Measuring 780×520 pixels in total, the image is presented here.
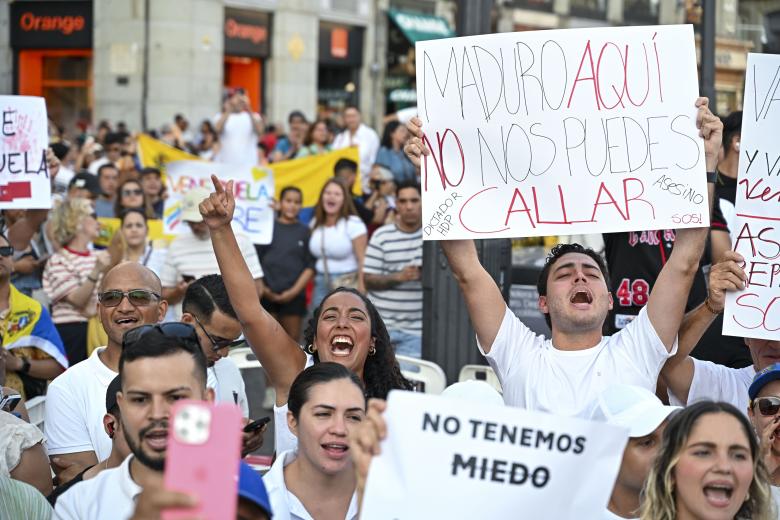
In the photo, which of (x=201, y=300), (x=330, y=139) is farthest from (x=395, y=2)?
(x=201, y=300)

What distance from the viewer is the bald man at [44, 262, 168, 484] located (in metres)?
5.31

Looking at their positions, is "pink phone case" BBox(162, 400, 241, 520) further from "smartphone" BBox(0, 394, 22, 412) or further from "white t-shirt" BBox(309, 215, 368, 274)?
"white t-shirt" BBox(309, 215, 368, 274)

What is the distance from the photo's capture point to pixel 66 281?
8852 millimetres

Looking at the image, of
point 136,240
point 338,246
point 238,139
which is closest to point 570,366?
point 136,240

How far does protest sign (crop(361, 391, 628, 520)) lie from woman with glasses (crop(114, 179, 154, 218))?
7.53 meters

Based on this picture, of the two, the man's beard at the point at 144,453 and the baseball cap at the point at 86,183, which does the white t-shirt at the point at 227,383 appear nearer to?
the man's beard at the point at 144,453

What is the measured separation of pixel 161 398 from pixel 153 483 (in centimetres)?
25

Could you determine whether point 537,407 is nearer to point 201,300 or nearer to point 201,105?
point 201,300

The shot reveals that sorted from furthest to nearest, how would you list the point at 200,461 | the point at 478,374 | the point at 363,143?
the point at 363,143 → the point at 478,374 → the point at 200,461

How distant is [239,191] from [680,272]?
6441 millimetres

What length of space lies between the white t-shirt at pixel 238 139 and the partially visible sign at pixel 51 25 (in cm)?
1102

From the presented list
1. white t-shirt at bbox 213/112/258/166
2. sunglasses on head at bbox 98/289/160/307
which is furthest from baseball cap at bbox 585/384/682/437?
white t-shirt at bbox 213/112/258/166

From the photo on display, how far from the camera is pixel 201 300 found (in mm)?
5926

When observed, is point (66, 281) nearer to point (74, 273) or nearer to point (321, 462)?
point (74, 273)
